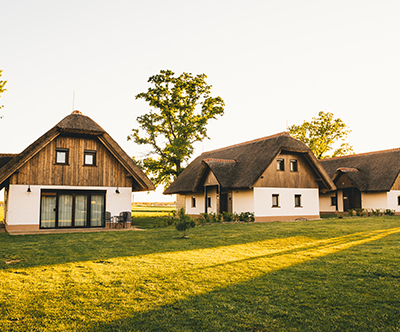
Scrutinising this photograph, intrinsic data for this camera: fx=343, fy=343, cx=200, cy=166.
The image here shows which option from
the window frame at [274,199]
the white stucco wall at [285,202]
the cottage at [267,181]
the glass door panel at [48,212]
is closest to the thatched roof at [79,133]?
the glass door panel at [48,212]

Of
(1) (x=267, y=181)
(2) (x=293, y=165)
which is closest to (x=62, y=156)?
(1) (x=267, y=181)

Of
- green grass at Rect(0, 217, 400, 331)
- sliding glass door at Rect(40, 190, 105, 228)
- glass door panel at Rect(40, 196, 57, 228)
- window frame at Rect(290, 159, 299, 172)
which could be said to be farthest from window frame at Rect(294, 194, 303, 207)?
glass door panel at Rect(40, 196, 57, 228)

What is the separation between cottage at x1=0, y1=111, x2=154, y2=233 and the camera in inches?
648

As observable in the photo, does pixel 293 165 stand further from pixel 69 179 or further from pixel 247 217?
pixel 69 179

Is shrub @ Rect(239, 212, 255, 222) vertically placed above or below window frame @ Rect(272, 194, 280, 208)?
below

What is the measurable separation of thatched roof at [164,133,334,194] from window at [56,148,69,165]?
10.3 metres

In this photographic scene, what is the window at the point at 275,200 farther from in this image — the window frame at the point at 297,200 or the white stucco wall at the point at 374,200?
the white stucco wall at the point at 374,200

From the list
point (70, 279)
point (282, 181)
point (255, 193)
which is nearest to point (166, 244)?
point (70, 279)

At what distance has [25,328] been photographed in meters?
4.28

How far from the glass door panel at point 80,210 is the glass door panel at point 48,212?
3.52ft

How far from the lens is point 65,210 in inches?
698

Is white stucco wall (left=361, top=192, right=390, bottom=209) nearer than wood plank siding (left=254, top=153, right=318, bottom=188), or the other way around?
wood plank siding (left=254, top=153, right=318, bottom=188)

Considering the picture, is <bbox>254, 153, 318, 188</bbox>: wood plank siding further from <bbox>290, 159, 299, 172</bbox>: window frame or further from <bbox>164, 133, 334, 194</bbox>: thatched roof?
<bbox>164, 133, 334, 194</bbox>: thatched roof

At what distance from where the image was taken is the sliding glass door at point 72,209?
17266mm
